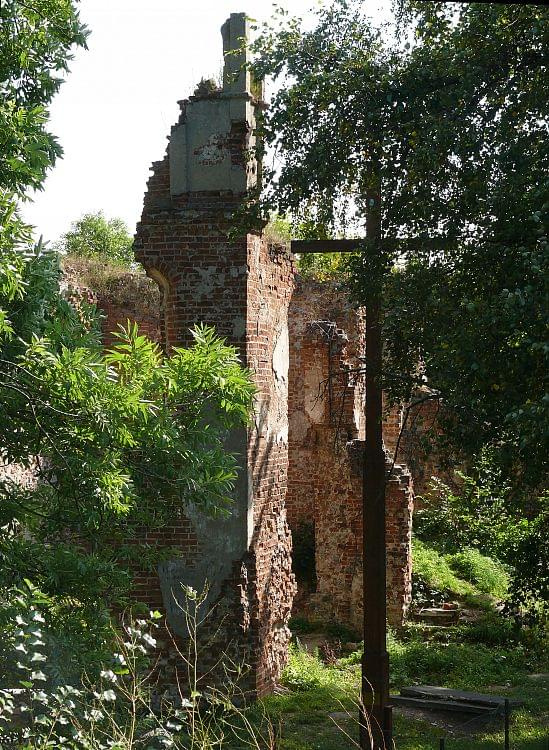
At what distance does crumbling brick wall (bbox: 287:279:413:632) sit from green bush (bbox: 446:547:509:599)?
1906 mm

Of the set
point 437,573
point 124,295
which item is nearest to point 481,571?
point 437,573

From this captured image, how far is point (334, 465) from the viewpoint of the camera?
567 inches

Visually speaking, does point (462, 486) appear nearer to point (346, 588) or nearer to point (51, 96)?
point (346, 588)

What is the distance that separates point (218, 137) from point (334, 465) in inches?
257

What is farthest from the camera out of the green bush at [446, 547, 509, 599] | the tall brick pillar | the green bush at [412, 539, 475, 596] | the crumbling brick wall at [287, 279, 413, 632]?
the green bush at [446, 547, 509, 599]

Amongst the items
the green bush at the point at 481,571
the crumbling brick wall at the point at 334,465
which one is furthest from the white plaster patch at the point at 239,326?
the green bush at the point at 481,571

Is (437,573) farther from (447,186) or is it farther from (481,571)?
(447,186)

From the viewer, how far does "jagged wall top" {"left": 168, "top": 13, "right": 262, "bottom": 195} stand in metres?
9.46

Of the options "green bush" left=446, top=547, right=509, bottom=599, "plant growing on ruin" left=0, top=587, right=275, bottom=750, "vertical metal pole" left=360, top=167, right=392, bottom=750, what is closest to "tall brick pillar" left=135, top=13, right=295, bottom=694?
"vertical metal pole" left=360, top=167, right=392, bottom=750

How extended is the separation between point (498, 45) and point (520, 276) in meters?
2.17

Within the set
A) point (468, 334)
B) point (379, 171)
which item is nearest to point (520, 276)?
point (468, 334)

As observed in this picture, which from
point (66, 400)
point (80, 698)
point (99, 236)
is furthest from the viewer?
point (99, 236)

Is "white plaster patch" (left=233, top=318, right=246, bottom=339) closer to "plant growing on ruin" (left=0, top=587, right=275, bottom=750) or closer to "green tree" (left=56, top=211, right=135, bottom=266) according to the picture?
"plant growing on ruin" (left=0, top=587, right=275, bottom=750)

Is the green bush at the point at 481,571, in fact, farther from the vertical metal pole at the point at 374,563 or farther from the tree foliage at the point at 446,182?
the tree foliage at the point at 446,182
